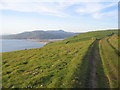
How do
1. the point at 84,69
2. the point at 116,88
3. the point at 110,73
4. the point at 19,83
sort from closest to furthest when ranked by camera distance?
the point at 116,88 < the point at 19,83 < the point at 110,73 < the point at 84,69

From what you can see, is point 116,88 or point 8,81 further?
point 8,81

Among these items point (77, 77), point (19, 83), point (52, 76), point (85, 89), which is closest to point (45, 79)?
point (52, 76)

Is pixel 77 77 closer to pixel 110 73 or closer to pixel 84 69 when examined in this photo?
pixel 84 69

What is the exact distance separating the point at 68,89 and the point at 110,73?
10342 millimetres

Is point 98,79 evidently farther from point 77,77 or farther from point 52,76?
point 52,76

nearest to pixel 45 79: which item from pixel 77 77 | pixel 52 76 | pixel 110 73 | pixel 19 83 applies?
pixel 52 76

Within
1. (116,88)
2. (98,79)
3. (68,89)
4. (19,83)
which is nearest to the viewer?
(68,89)

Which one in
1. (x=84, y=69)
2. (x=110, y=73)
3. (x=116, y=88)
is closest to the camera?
(x=116, y=88)

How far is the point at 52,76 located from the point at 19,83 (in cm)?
553

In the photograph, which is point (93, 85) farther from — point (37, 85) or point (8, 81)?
point (8, 81)

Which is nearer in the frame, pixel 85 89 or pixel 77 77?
pixel 85 89

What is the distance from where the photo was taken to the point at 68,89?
1448 cm

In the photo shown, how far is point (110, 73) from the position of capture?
67.1 ft

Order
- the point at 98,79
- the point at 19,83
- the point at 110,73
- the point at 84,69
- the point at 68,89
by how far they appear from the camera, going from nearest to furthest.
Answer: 1. the point at 68,89
2. the point at 19,83
3. the point at 98,79
4. the point at 110,73
5. the point at 84,69
